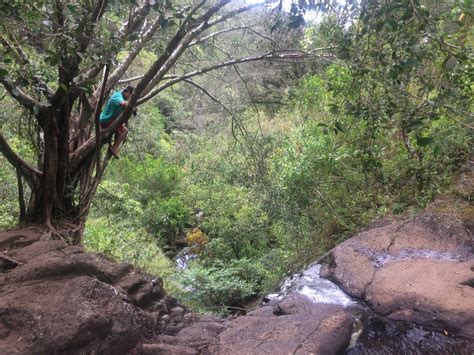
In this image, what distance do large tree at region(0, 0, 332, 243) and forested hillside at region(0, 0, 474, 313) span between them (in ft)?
0.07

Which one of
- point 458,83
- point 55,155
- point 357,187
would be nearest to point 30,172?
point 55,155

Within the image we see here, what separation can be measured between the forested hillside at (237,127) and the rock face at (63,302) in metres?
0.92

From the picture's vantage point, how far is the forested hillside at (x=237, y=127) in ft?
9.42

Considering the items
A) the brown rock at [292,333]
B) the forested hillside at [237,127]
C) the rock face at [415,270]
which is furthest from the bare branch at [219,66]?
the brown rock at [292,333]

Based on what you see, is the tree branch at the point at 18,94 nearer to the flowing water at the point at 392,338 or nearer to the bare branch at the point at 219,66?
the bare branch at the point at 219,66

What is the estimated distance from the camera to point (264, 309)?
5.67 meters

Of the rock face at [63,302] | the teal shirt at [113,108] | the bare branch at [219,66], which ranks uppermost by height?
the bare branch at [219,66]

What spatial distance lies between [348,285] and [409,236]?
122cm

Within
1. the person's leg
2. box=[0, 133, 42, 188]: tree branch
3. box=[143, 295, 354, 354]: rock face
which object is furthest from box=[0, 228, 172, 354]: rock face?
the person's leg

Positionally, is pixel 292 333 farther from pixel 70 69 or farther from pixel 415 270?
pixel 70 69

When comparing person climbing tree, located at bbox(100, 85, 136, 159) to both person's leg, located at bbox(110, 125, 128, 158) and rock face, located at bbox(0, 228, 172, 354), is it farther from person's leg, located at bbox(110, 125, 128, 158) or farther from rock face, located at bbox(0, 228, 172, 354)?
rock face, located at bbox(0, 228, 172, 354)

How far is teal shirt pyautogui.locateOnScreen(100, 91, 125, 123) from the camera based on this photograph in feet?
20.1

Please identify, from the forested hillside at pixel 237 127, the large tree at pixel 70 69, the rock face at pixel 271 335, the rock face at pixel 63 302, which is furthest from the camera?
the rock face at pixel 271 335

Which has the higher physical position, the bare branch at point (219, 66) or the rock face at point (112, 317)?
the bare branch at point (219, 66)
